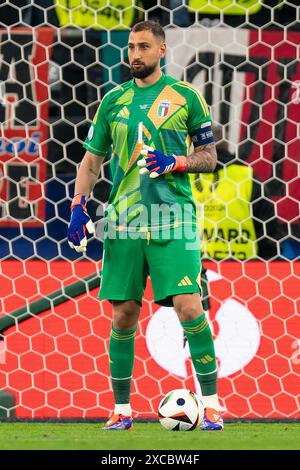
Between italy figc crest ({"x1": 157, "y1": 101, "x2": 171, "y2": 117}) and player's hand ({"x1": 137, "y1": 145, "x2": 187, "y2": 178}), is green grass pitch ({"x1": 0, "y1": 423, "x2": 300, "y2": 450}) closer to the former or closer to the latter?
player's hand ({"x1": 137, "y1": 145, "x2": 187, "y2": 178})

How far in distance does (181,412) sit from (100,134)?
116 cm

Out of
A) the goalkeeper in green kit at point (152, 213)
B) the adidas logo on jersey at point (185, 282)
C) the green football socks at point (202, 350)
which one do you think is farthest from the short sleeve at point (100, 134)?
the green football socks at point (202, 350)

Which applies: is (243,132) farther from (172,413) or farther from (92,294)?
(172,413)

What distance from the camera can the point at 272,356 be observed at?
552cm

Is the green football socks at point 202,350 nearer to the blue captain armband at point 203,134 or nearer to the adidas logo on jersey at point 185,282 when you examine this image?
the adidas logo on jersey at point 185,282

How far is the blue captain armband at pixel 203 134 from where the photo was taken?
4.82 metres

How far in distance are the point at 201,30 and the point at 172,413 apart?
214cm

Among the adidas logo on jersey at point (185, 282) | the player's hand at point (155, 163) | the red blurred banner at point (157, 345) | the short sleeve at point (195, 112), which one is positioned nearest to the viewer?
the player's hand at point (155, 163)

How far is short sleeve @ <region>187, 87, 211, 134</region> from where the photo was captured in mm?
4801

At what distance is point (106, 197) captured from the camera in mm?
5977

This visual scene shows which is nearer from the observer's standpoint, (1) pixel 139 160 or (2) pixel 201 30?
(1) pixel 139 160

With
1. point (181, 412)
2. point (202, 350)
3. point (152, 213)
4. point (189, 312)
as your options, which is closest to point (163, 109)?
point (152, 213)

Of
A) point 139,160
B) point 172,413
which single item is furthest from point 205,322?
point 139,160
